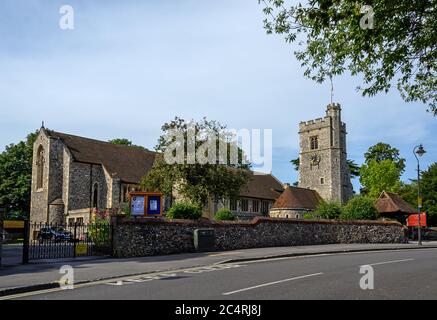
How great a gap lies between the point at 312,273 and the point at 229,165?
2700 cm

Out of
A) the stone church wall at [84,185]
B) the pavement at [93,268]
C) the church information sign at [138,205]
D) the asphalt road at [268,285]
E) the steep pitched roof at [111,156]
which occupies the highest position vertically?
the steep pitched roof at [111,156]

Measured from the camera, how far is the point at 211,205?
5416cm

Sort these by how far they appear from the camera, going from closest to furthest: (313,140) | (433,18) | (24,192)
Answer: (433,18)
(24,192)
(313,140)

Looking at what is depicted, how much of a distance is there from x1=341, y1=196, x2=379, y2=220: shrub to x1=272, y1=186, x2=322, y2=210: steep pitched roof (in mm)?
23448

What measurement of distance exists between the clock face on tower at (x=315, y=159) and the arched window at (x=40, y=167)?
42.4 metres

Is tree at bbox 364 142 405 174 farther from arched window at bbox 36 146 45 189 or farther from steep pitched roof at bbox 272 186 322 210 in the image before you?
arched window at bbox 36 146 45 189

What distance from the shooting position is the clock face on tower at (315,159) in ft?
242

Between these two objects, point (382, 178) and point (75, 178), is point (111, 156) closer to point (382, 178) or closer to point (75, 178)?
point (75, 178)

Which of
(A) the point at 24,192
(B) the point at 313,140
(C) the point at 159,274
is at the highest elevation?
(B) the point at 313,140

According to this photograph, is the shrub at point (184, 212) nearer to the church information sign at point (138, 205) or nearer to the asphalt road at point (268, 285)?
the church information sign at point (138, 205)

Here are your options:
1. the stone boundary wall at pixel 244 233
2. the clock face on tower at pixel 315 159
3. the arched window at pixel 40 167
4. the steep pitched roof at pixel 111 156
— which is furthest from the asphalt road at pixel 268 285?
the clock face on tower at pixel 315 159

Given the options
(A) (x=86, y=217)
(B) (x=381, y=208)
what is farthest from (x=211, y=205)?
(B) (x=381, y=208)

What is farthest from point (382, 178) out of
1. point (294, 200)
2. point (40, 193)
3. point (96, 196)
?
point (40, 193)
